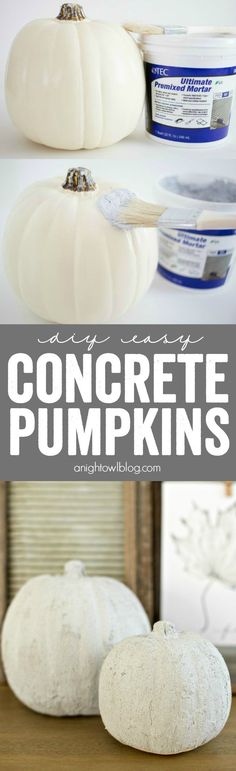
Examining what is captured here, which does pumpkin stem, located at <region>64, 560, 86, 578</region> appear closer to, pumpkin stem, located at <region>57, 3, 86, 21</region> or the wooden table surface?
the wooden table surface

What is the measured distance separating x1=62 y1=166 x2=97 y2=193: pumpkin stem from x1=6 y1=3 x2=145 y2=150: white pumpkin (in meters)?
0.02

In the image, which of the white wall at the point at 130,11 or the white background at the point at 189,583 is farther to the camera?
the white background at the point at 189,583

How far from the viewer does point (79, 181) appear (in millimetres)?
782

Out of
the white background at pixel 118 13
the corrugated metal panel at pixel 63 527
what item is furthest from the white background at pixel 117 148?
the corrugated metal panel at pixel 63 527

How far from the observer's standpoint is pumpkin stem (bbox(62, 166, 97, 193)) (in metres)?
0.78

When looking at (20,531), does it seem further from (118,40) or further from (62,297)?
(118,40)

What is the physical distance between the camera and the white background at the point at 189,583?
3.48 feet

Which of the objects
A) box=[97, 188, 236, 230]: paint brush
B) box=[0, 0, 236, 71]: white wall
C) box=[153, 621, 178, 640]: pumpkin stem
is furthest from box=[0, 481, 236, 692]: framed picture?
box=[0, 0, 236, 71]: white wall

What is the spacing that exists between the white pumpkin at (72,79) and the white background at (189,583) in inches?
17.7

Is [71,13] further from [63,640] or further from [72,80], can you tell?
[63,640]

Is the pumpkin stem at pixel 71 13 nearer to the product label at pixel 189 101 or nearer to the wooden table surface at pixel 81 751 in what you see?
the product label at pixel 189 101

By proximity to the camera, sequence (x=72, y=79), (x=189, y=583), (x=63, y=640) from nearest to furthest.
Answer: (x=72, y=79) → (x=63, y=640) → (x=189, y=583)

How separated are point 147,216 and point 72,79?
128mm

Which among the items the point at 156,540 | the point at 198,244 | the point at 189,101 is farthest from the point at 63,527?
the point at 189,101
